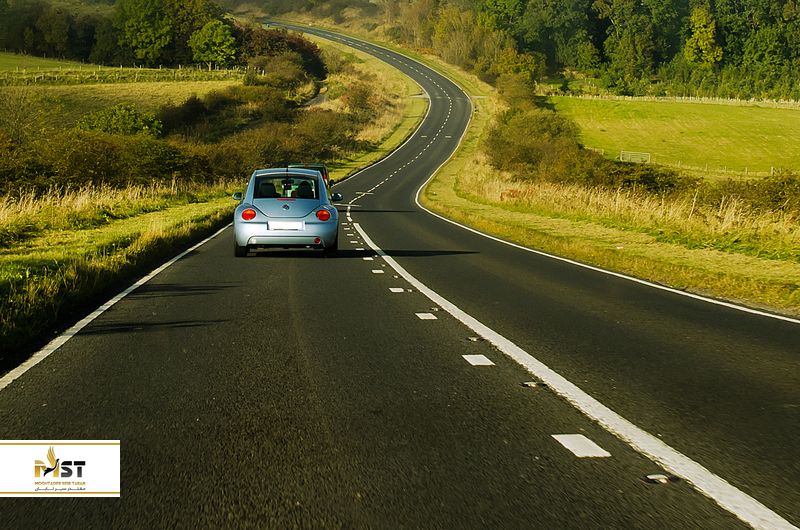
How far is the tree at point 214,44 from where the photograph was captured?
124438 mm

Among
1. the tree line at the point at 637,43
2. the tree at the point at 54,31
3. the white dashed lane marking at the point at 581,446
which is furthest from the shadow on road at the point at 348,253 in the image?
the tree at the point at 54,31

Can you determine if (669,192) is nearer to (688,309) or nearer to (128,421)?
(688,309)

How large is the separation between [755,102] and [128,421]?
117627mm

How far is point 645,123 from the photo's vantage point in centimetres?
10019

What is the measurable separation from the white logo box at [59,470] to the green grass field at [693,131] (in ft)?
221

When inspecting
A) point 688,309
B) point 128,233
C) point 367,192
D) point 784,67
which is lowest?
point 367,192

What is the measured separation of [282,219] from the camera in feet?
53.9

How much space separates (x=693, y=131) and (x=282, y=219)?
8744 cm

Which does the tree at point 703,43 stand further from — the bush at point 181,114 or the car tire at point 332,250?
the car tire at point 332,250

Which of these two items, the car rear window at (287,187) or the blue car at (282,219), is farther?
the car rear window at (287,187)

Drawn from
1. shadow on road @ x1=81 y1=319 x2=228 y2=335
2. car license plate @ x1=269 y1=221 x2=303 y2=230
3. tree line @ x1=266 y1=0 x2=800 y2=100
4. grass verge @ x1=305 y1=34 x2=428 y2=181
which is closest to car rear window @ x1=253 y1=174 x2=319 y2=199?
car license plate @ x1=269 y1=221 x2=303 y2=230

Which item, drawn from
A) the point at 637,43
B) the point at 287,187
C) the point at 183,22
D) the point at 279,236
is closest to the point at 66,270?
the point at 279,236

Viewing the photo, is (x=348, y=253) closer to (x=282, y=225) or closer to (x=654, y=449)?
(x=282, y=225)

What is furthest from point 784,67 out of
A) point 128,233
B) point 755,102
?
point 128,233
